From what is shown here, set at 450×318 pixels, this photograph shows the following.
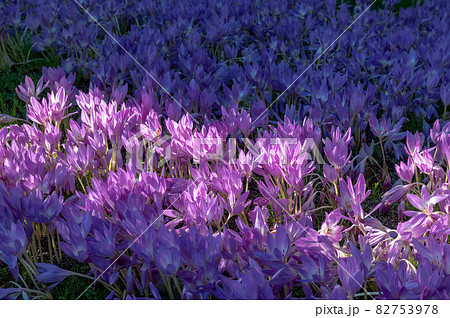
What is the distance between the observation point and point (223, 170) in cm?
225

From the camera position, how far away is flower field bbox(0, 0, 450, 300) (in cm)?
185

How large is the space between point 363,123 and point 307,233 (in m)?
1.20

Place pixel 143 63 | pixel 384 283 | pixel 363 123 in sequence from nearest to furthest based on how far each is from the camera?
pixel 384 283 → pixel 363 123 → pixel 143 63

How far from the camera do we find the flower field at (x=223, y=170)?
1.85 metres

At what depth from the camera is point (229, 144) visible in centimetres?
262
